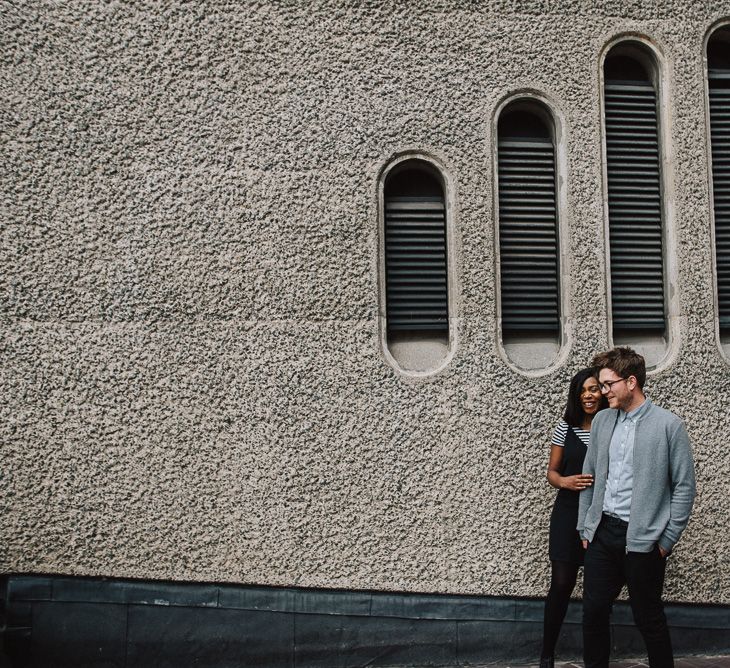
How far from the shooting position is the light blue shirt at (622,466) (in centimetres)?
358

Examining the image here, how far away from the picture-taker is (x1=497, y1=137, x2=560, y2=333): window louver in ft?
15.7

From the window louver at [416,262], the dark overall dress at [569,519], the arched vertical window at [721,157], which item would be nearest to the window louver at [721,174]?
the arched vertical window at [721,157]

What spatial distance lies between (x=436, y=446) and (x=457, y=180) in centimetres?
160

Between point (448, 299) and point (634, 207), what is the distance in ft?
4.46

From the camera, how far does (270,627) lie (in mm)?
4426

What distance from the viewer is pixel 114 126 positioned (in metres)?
4.49

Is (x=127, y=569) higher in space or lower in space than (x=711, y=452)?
lower

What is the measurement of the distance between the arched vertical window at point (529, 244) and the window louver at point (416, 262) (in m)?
0.39

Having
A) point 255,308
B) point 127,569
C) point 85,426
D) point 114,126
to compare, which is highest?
point 114,126

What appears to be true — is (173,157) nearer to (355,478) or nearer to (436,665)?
(355,478)

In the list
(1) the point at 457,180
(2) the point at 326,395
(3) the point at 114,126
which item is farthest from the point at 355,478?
(3) the point at 114,126

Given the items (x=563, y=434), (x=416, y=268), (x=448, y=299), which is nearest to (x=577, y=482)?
(x=563, y=434)

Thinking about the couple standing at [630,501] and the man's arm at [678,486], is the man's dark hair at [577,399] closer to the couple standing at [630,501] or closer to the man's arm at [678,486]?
the couple standing at [630,501]

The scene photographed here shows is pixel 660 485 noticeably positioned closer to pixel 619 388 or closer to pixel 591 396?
pixel 619 388
